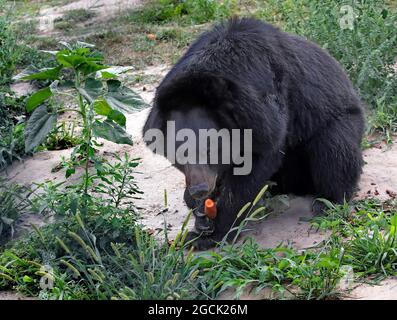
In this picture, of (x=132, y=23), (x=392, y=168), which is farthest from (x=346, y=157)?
(x=132, y=23)

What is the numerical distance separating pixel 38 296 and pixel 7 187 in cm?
156

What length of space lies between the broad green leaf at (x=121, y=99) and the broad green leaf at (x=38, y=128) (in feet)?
1.32

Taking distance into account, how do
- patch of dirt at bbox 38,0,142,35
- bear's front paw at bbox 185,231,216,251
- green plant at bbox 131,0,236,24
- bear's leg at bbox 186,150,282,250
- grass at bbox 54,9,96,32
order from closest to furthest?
bear's leg at bbox 186,150,282,250
bear's front paw at bbox 185,231,216,251
green plant at bbox 131,0,236,24
grass at bbox 54,9,96,32
patch of dirt at bbox 38,0,142,35

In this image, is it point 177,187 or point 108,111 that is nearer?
point 108,111

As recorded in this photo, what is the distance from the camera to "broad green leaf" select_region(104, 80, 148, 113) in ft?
16.0

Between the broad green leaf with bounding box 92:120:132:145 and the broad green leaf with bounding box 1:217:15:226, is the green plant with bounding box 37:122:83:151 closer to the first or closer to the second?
the broad green leaf with bounding box 1:217:15:226

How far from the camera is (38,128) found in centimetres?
488

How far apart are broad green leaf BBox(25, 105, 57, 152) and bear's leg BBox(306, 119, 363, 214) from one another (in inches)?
78.3

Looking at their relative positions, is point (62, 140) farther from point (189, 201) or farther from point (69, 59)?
point (69, 59)

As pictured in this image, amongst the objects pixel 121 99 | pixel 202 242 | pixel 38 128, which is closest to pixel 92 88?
pixel 121 99

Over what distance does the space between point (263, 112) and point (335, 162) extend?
1.03 m

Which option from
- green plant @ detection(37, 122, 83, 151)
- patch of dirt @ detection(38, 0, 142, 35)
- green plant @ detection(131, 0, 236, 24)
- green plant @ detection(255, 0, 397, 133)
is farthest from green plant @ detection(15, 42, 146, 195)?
patch of dirt @ detection(38, 0, 142, 35)

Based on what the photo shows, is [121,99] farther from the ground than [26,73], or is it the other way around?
[26,73]

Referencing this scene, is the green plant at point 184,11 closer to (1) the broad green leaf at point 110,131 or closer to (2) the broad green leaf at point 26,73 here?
(2) the broad green leaf at point 26,73
